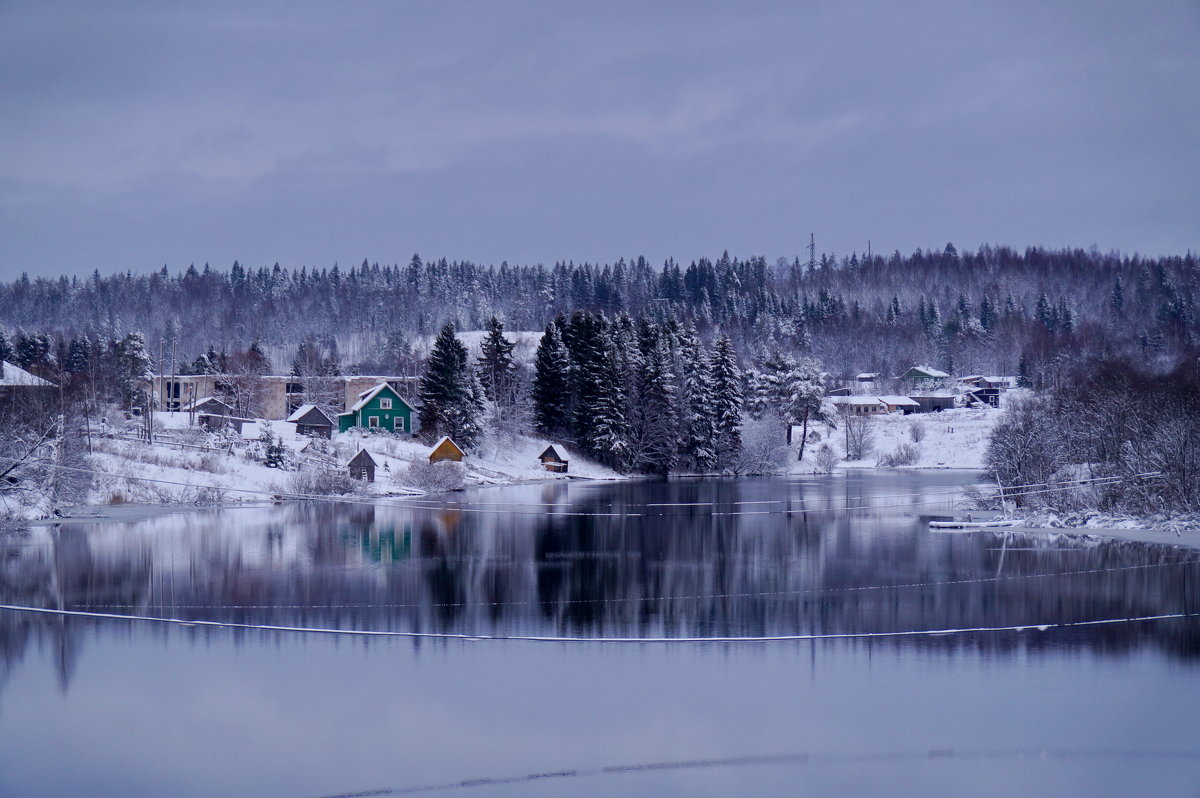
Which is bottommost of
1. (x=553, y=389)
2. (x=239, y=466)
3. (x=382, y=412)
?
(x=239, y=466)

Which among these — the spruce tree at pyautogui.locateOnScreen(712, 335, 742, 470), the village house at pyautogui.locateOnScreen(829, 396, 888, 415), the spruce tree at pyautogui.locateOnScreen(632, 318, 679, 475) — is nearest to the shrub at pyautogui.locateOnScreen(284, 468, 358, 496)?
the spruce tree at pyautogui.locateOnScreen(632, 318, 679, 475)

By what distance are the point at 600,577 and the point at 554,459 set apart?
121 feet

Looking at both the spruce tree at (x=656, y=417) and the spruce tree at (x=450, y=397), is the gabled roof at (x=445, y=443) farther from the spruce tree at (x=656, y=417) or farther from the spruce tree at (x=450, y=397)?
the spruce tree at (x=656, y=417)

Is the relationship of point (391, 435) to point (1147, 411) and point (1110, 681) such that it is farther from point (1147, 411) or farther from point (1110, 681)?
point (1110, 681)

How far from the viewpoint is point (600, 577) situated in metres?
22.5

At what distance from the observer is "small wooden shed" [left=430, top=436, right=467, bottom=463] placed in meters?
51.6

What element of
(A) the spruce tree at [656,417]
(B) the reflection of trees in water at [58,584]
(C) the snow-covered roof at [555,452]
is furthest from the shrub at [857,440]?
(B) the reflection of trees in water at [58,584]

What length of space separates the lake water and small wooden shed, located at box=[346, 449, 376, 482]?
18.2 meters

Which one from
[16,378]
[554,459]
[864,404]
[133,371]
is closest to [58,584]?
[16,378]

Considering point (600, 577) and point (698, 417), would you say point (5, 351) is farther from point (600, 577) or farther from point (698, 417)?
point (600, 577)

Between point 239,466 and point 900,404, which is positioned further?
point 900,404

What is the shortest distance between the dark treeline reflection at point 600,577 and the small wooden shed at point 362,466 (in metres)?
9.89

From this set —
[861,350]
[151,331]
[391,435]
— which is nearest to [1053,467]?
[391,435]

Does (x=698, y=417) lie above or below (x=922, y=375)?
below
